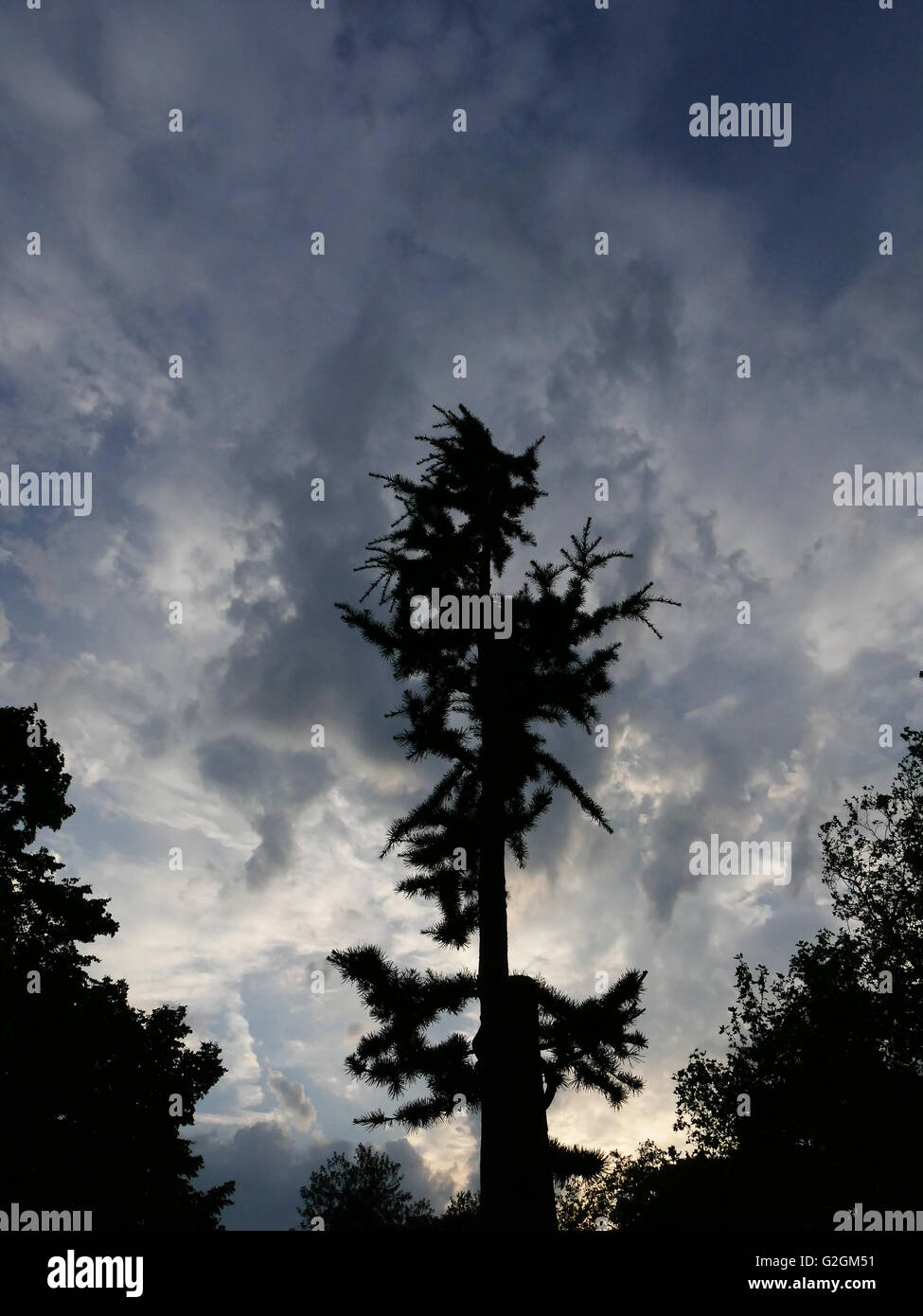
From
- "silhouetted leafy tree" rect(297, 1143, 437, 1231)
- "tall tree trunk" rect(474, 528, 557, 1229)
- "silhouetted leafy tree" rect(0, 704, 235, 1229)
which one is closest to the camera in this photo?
"tall tree trunk" rect(474, 528, 557, 1229)

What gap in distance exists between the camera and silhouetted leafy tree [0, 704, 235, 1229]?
16.5 m

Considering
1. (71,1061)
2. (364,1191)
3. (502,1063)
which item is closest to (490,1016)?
(502,1063)

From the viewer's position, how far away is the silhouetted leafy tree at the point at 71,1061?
16.5 metres

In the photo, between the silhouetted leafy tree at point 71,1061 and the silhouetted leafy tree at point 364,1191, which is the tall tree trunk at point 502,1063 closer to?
the silhouetted leafy tree at point 71,1061

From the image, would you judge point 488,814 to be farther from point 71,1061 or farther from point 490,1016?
point 71,1061

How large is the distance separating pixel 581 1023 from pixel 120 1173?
48.8 feet

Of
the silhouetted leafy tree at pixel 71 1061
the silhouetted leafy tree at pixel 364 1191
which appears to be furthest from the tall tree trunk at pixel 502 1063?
the silhouetted leafy tree at pixel 364 1191

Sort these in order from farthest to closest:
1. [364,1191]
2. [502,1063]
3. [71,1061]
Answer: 1. [364,1191]
2. [71,1061]
3. [502,1063]

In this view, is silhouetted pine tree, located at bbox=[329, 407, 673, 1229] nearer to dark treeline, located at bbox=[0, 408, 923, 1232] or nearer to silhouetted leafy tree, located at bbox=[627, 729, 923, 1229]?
dark treeline, located at bbox=[0, 408, 923, 1232]

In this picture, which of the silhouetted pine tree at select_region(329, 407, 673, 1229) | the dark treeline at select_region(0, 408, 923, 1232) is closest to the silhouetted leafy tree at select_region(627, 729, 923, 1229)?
the dark treeline at select_region(0, 408, 923, 1232)

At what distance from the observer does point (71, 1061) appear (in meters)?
18.2

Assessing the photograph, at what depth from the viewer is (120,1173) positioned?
17859 millimetres

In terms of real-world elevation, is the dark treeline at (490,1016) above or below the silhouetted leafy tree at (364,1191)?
above
